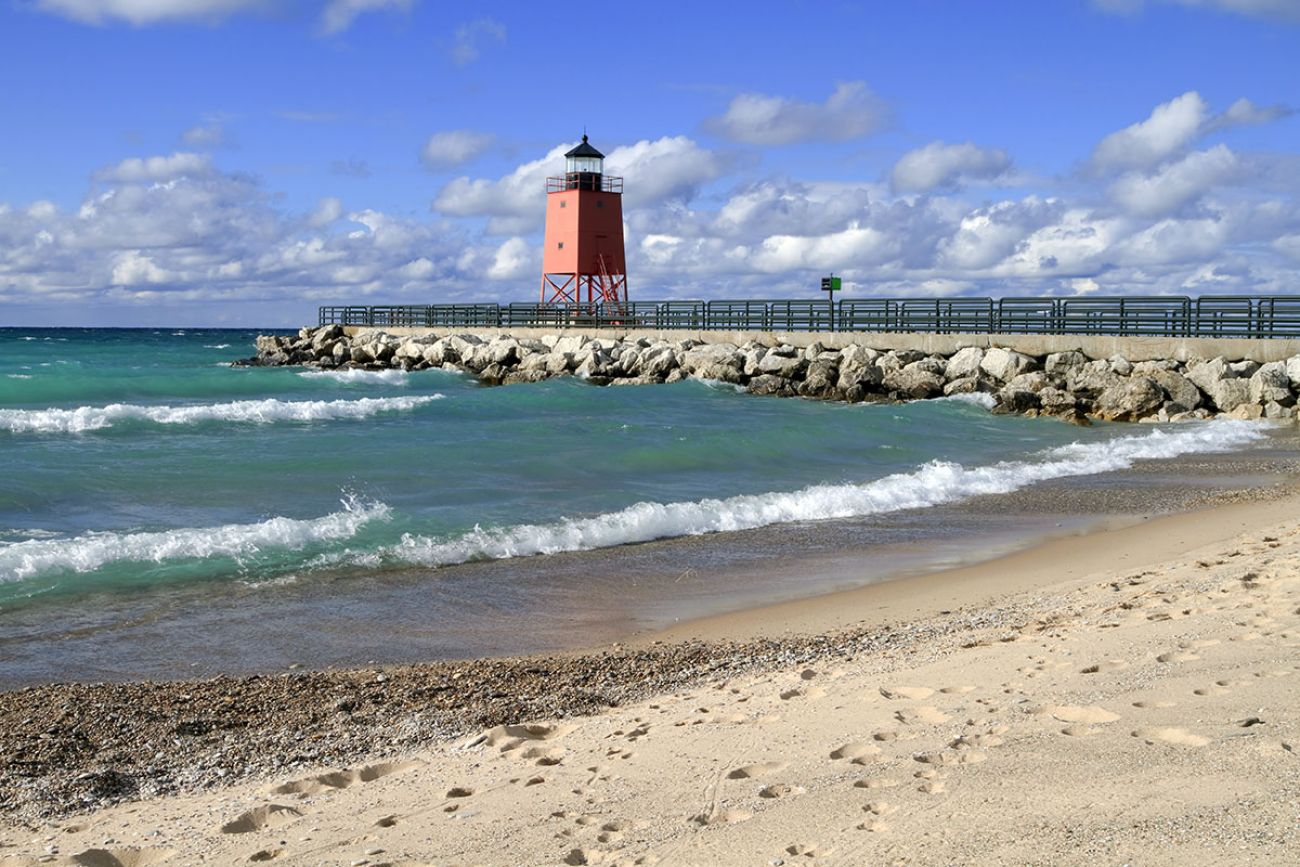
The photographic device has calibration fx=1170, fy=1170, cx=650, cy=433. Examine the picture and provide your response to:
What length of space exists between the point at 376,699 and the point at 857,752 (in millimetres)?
2780

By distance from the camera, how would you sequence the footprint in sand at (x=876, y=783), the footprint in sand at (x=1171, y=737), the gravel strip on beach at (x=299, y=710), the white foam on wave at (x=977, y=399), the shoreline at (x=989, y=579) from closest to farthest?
1. the footprint in sand at (x=876, y=783)
2. the footprint in sand at (x=1171, y=737)
3. the gravel strip on beach at (x=299, y=710)
4. the shoreline at (x=989, y=579)
5. the white foam on wave at (x=977, y=399)

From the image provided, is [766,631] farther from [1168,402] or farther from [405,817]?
[1168,402]

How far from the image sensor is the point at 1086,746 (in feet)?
14.5

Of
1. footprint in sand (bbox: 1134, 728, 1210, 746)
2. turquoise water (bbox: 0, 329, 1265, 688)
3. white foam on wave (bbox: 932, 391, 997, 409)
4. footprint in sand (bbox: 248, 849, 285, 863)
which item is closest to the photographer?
footprint in sand (bbox: 248, 849, 285, 863)

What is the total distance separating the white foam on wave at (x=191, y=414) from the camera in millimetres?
22234

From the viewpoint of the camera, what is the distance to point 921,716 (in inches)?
198

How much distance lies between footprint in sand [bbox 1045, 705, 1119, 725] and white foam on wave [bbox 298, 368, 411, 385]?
112ft

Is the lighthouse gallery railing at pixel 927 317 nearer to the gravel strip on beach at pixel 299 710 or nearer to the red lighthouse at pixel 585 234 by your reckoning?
the red lighthouse at pixel 585 234

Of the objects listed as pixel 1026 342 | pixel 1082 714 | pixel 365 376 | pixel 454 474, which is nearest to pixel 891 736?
pixel 1082 714

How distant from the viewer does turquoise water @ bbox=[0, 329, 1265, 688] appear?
8.20 m

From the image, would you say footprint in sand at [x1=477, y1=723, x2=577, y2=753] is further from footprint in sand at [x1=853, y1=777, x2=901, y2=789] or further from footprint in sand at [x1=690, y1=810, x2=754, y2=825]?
footprint in sand at [x1=853, y1=777, x2=901, y2=789]

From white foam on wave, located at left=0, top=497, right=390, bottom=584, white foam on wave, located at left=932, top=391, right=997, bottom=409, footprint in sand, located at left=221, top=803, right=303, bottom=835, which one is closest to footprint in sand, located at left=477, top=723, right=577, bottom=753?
footprint in sand, located at left=221, top=803, right=303, bottom=835

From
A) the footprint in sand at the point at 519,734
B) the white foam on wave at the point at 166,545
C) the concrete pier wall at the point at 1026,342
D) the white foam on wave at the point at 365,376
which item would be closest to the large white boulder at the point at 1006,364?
the concrete pier wall at the point at 1026,342

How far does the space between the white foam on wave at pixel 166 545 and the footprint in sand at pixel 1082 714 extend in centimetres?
756
